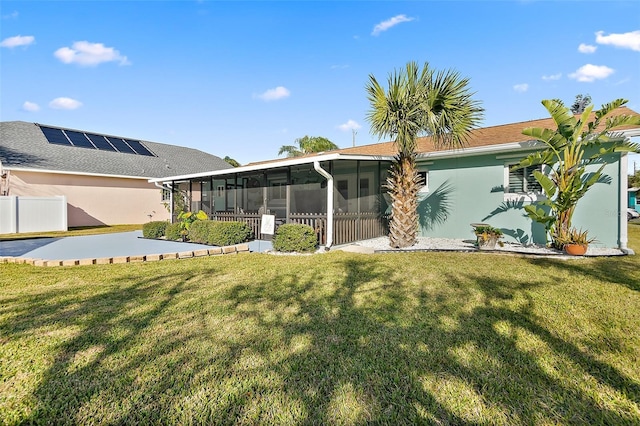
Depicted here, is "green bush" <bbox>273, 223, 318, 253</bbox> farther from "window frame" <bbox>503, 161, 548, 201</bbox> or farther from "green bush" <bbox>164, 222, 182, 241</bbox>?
"window frame" <bbox>503, 161, 548, 201</bbox>

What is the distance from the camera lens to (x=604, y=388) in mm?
2324

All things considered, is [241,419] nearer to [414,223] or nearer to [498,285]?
[498,285]

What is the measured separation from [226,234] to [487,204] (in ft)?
29.2

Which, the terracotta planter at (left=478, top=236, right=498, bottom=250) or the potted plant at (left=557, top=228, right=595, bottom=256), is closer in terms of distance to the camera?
the potted plant at (left=557, top=228, right=595, bottom=256)

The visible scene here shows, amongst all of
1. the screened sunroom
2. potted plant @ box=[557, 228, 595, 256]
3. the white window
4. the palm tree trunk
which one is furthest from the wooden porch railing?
potted plant @ box=[557, 228, 595, 256]

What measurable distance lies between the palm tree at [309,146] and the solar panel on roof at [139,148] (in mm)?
12975

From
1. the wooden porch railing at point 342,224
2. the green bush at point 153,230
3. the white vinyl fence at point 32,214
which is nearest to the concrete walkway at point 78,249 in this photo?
the green bush at point 153,230

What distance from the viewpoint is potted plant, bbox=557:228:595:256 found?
7199 mm

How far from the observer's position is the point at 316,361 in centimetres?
272

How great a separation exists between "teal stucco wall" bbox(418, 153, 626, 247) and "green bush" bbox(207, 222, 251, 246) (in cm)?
682

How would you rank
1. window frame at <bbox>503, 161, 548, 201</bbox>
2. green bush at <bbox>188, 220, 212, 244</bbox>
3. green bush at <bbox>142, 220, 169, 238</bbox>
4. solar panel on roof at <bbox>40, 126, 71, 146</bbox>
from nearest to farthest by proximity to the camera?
1. window frame at <bbox>503, 161, 548, 201</bbox>
2. green bush at <bbox>188, 220, 212, 244</bbox>
3. green bush at <bbox>142, 220, 169, 238</bbox>
4. solar panel on roof at <bbox>40, 126, 71, 146</bbox>

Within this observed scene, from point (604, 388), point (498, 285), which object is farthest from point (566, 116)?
point (604, 388)

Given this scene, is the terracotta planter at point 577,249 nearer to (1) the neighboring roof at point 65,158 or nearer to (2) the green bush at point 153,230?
(2) the green bush at point 153,230

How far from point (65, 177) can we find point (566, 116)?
72.4 ft
